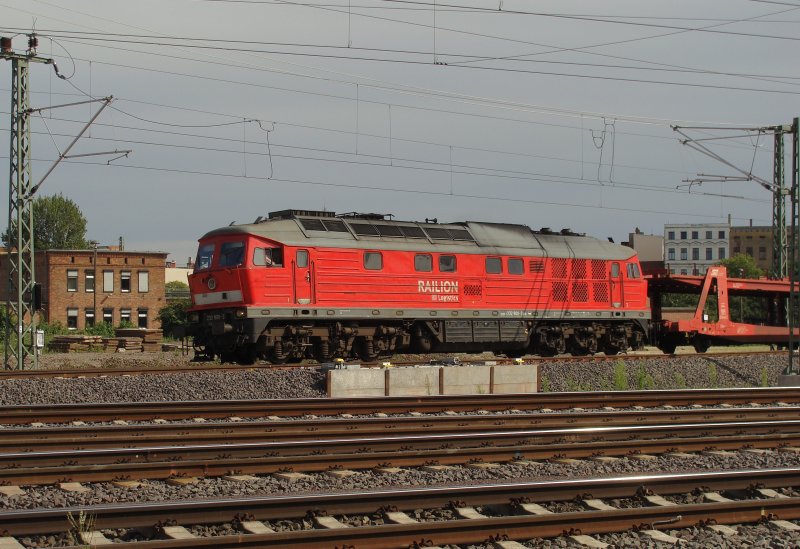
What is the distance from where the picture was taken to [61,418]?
16062 millimetres

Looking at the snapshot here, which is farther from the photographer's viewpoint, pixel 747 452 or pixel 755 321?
pixel 755 321

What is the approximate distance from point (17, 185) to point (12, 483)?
17658 mm

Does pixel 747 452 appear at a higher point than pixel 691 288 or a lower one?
lower

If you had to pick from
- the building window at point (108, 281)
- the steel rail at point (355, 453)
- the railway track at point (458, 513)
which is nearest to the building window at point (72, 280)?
the building window at point (108, 281)

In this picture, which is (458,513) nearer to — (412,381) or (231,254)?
(412,381)

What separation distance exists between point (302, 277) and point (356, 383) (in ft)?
16.2

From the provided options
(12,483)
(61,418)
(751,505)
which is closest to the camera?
(751,505)

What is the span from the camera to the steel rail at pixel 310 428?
13.1m

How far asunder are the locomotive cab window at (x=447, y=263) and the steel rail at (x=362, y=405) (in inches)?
340

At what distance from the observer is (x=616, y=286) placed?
107 feet

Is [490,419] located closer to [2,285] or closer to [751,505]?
[751,505]

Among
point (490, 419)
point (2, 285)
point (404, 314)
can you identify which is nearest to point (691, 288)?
point (404, 314)

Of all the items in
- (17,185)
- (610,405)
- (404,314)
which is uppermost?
(17,185)

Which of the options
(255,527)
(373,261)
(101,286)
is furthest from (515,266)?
(101,286)
